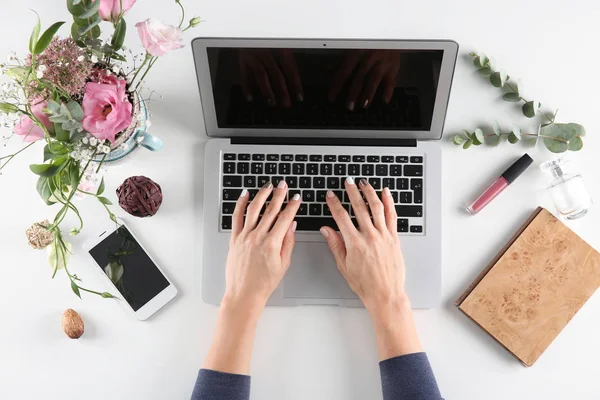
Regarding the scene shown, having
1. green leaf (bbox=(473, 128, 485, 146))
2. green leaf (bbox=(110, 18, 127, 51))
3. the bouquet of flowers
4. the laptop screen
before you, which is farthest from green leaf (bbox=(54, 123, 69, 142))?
green leaf (bbox=(473, 128, 485, 146))

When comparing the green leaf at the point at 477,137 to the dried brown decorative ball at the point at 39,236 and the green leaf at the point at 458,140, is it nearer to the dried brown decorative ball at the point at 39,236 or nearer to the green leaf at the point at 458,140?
the green leaf at the point at 458,140

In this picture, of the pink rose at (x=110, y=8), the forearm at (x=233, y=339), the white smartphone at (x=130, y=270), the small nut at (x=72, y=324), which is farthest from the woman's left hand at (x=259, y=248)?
the pink rose at (x=110, y=8)

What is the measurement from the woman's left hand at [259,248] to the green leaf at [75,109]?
0.34 m

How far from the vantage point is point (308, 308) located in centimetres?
97

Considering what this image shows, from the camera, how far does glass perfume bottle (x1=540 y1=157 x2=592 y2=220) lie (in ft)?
3.20

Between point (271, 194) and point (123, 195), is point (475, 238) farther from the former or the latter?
point (123, 195)

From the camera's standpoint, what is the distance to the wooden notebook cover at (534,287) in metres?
0.95

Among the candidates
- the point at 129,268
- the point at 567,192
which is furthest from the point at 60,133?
the point at 567,192

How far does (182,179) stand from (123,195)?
0.38 ft

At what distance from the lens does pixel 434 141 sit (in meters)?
1.00

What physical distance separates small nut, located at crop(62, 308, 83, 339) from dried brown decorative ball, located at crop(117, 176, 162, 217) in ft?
0.70

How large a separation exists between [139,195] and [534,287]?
0.72 m

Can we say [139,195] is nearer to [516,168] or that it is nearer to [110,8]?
[110,8]

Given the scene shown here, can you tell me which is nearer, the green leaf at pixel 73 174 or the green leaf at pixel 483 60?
the green leaf at pixel 73 174
